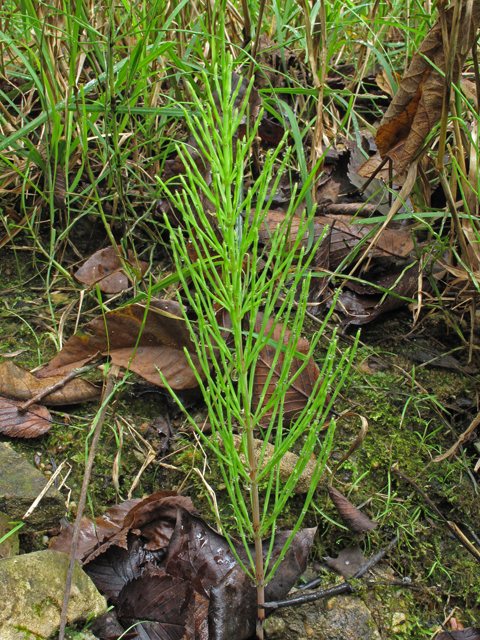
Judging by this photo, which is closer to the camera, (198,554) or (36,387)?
(198,554)

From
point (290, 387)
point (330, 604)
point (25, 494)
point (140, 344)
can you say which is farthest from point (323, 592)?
point (140, 344)

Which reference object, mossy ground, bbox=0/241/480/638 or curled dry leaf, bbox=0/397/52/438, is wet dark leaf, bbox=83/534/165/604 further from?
curled dry leaf, bbox=0/397/52/438

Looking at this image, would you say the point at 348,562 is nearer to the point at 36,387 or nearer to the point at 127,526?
the point at 127,526

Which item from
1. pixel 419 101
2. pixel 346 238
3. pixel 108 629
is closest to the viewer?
pixel 108 629

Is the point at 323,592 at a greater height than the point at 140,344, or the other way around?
the point at 140,344

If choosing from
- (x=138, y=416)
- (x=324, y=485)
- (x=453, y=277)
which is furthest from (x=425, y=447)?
(x=138, y=416)

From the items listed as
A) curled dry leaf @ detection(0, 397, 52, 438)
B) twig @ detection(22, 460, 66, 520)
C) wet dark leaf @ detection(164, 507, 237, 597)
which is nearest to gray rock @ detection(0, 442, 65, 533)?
twig @ detection(22, 460, 66, 520)
